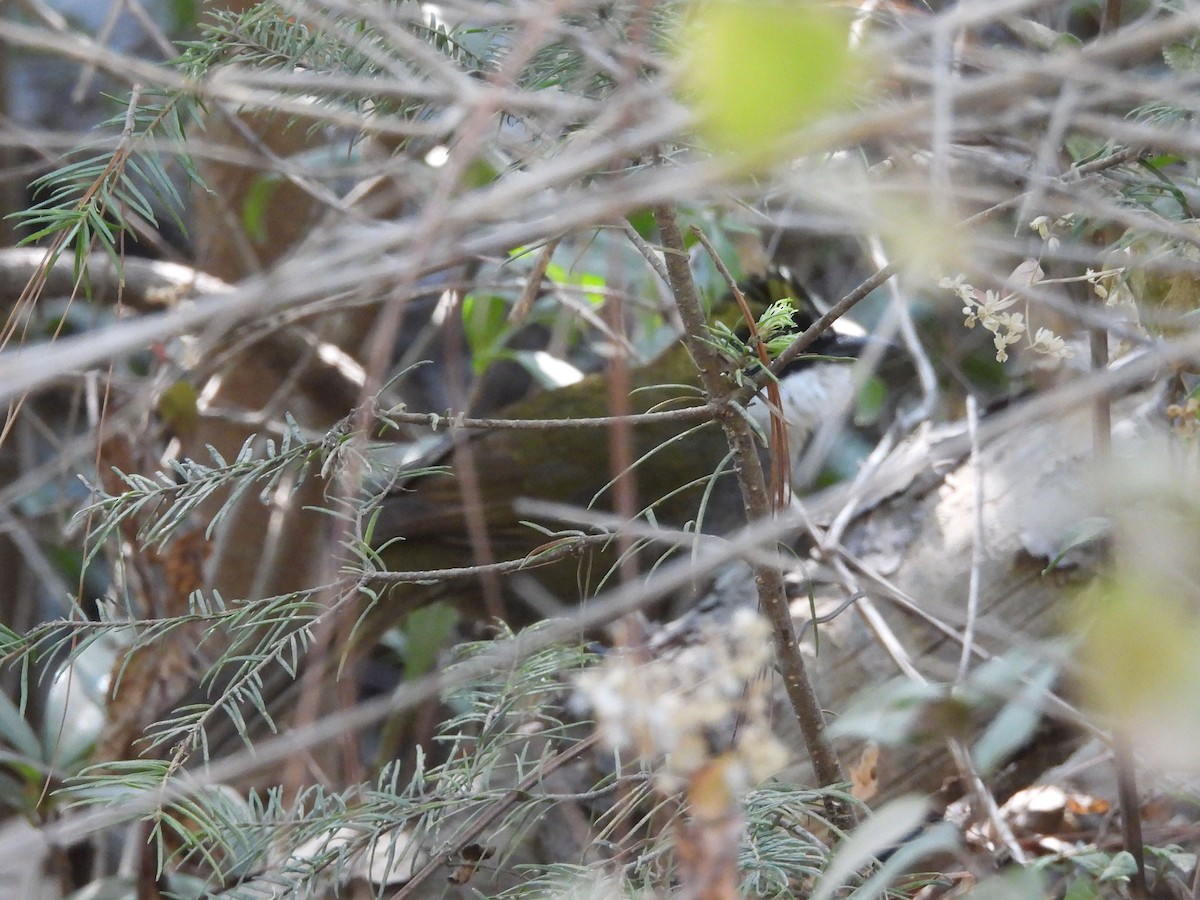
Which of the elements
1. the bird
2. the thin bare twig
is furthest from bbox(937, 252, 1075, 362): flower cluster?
the bird

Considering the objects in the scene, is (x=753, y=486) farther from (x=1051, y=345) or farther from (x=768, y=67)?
(x=768, y=67)

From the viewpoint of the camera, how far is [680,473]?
2938 mm

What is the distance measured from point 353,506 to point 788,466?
457 mm

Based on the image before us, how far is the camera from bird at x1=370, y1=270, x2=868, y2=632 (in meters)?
2.63

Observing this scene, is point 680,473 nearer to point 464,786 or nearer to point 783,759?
point 464,786

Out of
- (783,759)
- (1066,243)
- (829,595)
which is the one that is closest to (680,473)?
(829,595)

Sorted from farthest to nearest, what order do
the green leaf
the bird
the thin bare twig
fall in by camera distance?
1. the bird
2. the thin bare twig
3. the green leaf

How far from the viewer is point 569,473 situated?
2816 millimetres

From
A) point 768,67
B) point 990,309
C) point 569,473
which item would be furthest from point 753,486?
point 569,473

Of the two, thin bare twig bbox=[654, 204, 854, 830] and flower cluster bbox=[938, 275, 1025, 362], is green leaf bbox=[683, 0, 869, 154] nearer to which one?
thin bare twig bbox=[654, 204, 854, 830]

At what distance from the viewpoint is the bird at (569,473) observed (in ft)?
8.62

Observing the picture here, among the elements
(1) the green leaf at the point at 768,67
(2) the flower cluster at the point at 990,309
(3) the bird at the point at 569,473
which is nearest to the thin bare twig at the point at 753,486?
(2) the flower cluster at the point at 990,309

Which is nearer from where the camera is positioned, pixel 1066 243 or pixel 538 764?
pixel 538 764

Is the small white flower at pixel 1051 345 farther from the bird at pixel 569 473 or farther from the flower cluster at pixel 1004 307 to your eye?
the bird at pixel 569 473
